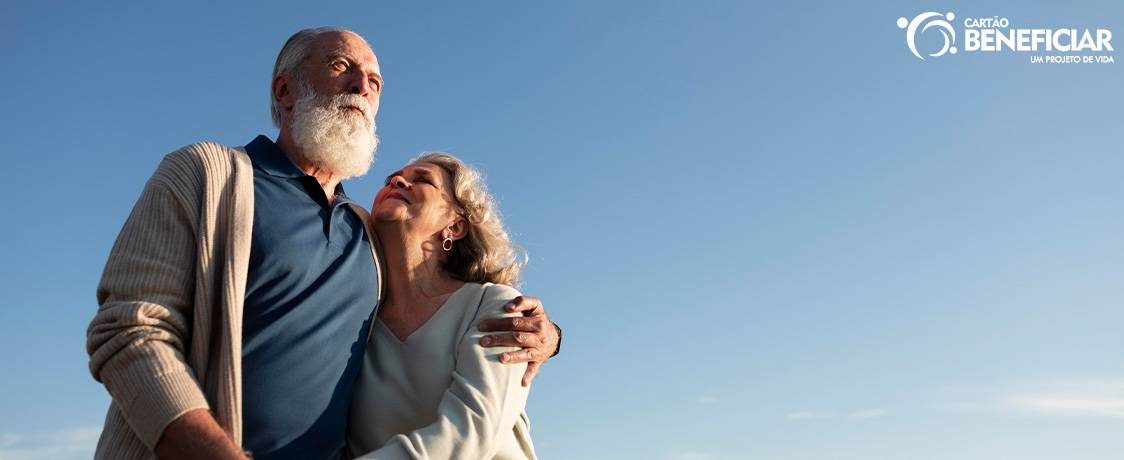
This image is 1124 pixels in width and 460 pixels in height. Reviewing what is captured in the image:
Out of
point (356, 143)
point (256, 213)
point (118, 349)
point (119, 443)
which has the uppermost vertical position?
point (356, 143)

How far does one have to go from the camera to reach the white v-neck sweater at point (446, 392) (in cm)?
389

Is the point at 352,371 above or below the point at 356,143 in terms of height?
below

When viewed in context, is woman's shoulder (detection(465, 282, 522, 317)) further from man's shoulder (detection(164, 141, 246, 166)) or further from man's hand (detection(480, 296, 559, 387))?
man's shoulder (detection(164, 141, 246, 166))

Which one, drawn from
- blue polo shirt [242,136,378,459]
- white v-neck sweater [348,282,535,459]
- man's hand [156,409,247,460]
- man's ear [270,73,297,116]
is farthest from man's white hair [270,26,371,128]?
man's hand [156,409,247,460]

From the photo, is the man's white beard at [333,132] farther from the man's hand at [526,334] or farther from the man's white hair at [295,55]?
the man's hand at [526,334]

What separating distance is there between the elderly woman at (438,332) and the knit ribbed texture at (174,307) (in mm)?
687

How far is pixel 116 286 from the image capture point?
3.59m

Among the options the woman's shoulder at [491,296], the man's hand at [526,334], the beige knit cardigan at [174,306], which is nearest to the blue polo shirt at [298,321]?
the beige knit cardigan at [174,306]

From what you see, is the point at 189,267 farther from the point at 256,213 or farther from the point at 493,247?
the point at 493,247

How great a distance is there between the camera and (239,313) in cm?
370

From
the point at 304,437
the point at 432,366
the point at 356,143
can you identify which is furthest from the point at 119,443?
the point at 356,143

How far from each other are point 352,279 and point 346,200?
22.2 inches

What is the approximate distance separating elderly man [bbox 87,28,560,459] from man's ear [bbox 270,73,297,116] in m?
0.31

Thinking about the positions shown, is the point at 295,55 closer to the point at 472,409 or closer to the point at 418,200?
the point at 418,200
